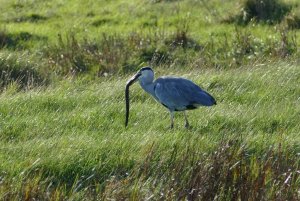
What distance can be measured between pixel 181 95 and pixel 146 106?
2.93ft

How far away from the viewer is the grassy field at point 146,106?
683 cm

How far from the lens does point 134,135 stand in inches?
327

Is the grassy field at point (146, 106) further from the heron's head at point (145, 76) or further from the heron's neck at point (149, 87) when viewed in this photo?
the heron's head at point (145, 76)

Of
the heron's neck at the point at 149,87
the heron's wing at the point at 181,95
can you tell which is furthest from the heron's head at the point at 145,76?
the heron's wing at the point at 181,95

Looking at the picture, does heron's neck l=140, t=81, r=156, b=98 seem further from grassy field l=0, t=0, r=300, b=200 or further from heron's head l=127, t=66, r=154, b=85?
grassy field l=0, t=0, r=300, b=200

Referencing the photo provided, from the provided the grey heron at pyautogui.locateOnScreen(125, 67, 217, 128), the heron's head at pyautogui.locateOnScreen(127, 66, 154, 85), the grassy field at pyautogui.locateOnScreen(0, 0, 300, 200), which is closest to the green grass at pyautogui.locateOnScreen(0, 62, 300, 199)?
the grassy field at pyautogui.locateOnScreen(0, 0, 300, 200)

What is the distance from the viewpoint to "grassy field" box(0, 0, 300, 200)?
6828 mm

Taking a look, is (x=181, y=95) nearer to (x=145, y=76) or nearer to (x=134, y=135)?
(x=145, y=76)

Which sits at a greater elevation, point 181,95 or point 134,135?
point 181,95

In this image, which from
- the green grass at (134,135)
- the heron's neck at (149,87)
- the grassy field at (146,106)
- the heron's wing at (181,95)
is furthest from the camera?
the heron's neck at (149,87)

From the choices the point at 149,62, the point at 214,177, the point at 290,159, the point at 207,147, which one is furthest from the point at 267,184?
the point at 149,62

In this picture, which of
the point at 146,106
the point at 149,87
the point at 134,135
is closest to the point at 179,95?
the point at 149,87

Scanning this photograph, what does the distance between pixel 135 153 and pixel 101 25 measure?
8.19 m

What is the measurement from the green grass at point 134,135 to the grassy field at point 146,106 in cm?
2
